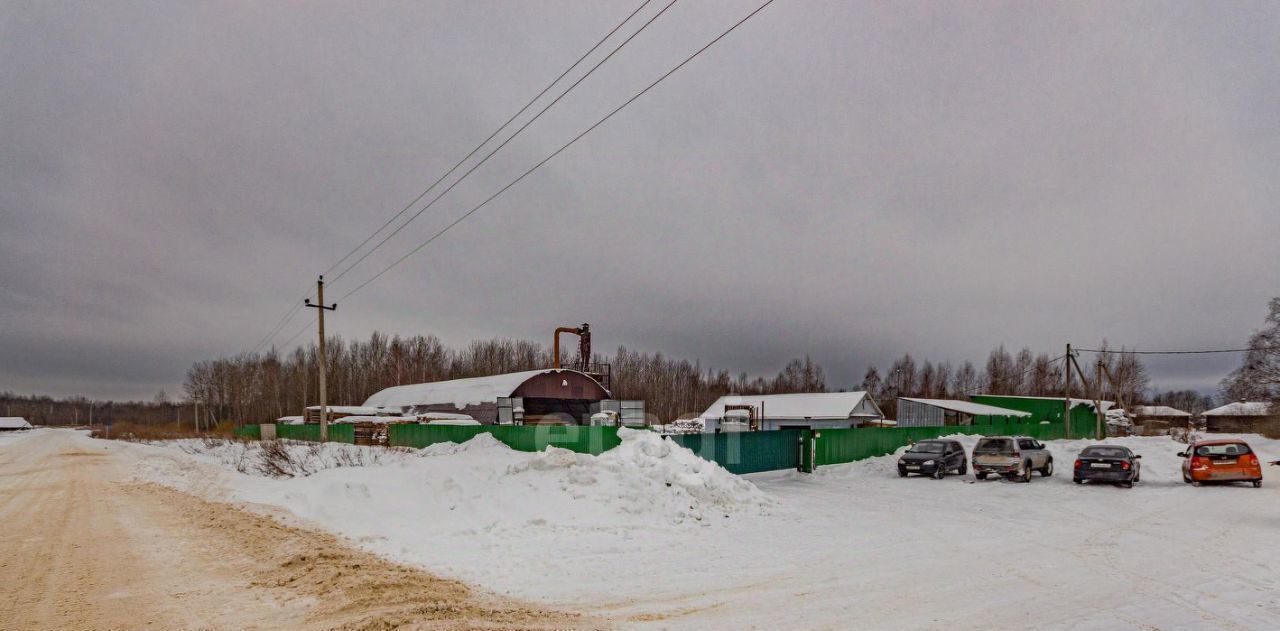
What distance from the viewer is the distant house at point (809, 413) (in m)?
54.0

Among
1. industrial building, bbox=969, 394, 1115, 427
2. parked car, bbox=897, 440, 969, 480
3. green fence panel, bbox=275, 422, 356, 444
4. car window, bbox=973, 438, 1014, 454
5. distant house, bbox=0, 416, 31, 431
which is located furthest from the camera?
distant house, bbox=0, 416, 31, 431

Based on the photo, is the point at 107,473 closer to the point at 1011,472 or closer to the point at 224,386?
the point at 1011,472

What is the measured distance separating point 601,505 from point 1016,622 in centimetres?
832

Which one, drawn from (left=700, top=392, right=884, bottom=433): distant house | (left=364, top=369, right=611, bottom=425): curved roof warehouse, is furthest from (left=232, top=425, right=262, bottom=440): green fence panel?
(left=700, top=392, right=884, bottom=433): distant house

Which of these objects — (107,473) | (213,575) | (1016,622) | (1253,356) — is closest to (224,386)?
(107,473)

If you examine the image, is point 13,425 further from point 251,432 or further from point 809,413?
point 809,413

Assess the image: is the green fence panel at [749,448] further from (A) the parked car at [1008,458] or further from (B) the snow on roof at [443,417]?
(B) the snow on roof at [443,417]

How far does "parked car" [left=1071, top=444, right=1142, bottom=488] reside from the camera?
69.1ft

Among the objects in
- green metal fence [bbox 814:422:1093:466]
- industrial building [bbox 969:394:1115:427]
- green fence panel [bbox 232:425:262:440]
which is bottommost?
green fence panel [bbox 232:425:262:440]

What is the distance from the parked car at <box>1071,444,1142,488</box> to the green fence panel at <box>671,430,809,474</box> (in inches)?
374

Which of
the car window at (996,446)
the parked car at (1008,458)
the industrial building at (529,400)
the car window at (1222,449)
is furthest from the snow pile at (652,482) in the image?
the industrial building at (529,400)

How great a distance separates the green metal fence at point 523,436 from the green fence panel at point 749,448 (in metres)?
2.58

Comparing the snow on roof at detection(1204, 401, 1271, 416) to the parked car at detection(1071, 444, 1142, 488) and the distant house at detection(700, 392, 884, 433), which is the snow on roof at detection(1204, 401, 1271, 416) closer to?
the distant house at detection(700, 392, 884, 433)

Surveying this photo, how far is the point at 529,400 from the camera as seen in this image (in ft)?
148
